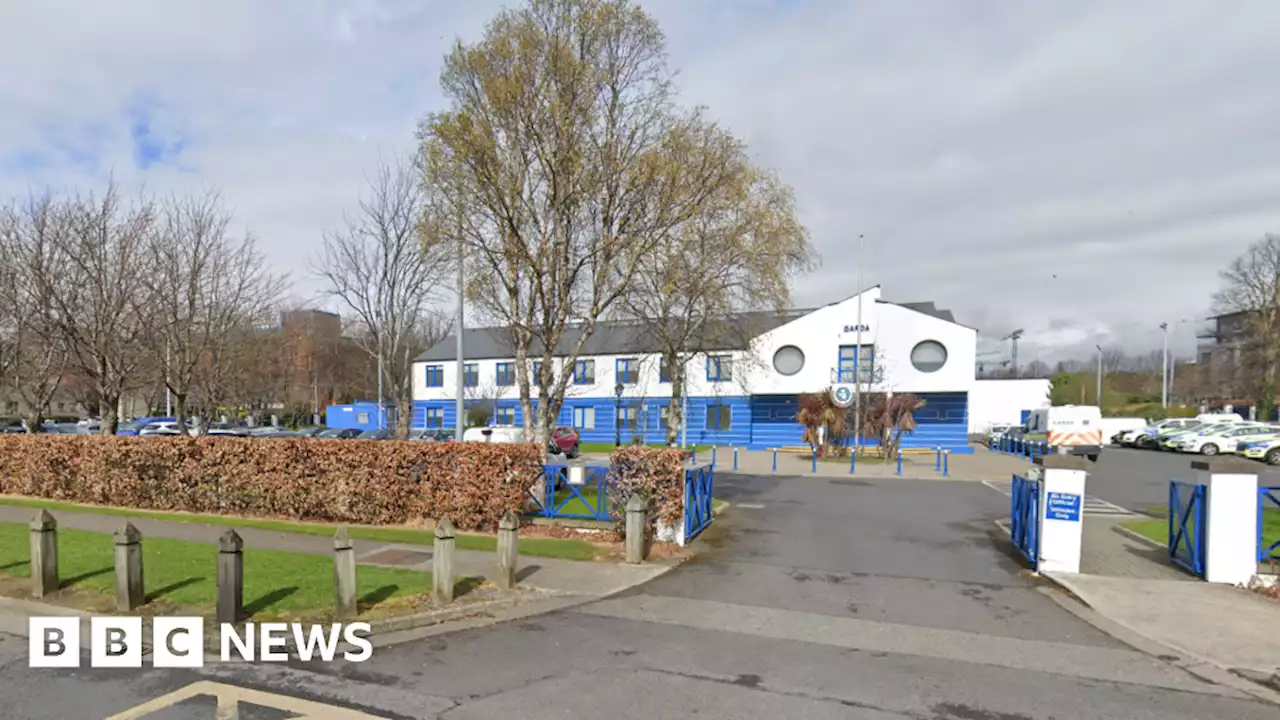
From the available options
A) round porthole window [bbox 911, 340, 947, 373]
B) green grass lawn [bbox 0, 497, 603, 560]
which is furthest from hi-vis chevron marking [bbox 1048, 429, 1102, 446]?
green grass lawn [bbox 0, 497, 603, 560]

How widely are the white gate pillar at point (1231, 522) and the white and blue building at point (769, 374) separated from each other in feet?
73.6

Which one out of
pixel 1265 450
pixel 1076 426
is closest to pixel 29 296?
pixel 1076 426

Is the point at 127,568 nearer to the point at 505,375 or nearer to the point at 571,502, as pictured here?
the point at 571,502

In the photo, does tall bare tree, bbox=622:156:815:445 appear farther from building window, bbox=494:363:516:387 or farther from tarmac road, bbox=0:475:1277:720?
building window, bbox=494:363:516:387

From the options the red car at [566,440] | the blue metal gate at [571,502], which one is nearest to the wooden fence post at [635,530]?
the blue metal gate at [571,502]

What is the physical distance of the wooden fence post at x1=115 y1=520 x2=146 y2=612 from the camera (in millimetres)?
6816

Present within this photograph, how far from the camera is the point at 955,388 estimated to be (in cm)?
3691

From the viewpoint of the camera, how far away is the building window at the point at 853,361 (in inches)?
1427

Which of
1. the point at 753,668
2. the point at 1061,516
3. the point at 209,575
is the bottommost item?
the point at 209,575

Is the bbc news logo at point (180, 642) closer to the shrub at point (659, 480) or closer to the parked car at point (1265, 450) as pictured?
the shrub at point (659, 480)

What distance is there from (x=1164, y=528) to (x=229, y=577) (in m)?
14.7

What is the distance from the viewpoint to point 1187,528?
1006 cm

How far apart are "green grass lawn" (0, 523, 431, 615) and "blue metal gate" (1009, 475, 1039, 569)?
27.3ft

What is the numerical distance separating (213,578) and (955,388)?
3665cm
